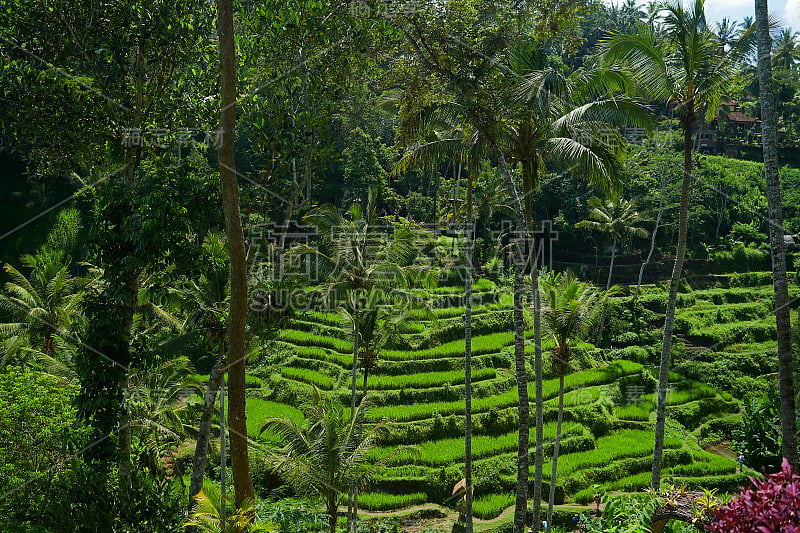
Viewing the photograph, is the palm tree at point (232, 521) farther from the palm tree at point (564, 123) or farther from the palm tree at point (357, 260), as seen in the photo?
the palm tree at point (357, 260)

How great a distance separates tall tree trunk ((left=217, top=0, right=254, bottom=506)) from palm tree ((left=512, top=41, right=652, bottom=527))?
15.0ft

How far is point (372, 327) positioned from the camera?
46.8ft

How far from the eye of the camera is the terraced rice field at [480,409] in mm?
15742

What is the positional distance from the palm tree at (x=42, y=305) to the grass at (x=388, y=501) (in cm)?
822

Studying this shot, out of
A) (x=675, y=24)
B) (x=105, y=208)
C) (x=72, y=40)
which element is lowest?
(x=105, y=208)

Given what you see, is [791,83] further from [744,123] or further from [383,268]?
[383,268]

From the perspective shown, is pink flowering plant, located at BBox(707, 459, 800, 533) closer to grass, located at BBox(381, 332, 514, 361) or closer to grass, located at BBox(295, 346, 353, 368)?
grass, located at BBox(295, 346, 353, 368)

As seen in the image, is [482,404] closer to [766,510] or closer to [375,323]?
[375,323]

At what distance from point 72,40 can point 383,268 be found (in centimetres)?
618

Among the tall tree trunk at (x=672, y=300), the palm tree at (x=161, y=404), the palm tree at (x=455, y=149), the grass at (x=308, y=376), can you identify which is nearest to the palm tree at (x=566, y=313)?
the palm tree at (x=455, y=149)

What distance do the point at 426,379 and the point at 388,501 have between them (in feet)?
16.9

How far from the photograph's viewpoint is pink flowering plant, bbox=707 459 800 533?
3.60 metres

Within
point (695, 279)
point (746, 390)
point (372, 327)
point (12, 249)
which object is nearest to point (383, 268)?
point (372, 327)

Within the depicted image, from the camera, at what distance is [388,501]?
1509 centimetres
